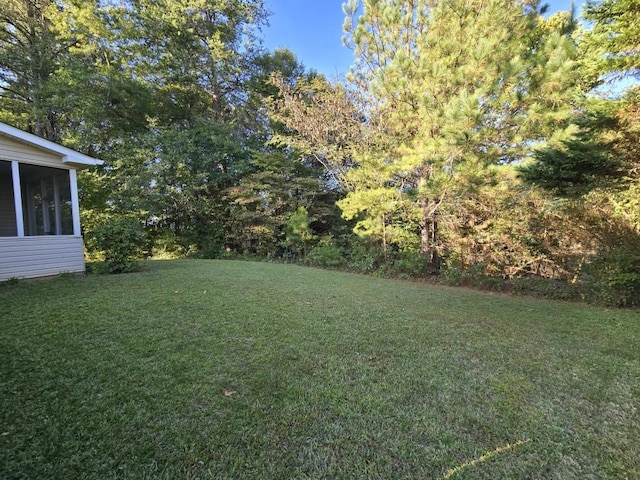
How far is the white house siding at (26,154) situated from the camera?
5652 mm

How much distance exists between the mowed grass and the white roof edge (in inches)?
128

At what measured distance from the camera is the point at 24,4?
39.0 ft

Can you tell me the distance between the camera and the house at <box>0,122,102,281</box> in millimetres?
5625

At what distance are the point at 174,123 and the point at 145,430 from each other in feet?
52.1

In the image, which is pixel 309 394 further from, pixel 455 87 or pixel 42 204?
pixel 42 204

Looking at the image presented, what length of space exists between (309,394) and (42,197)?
10.3 m

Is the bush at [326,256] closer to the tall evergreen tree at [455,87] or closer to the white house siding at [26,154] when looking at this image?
the tall evergreen tree at [455,87]

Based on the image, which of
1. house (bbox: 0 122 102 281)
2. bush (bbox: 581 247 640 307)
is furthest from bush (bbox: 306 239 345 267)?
house (bbox: 0 122 102 281)

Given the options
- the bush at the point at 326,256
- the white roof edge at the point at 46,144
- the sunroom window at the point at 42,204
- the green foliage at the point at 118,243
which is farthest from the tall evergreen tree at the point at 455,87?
the sunroom window at the point at 42,204

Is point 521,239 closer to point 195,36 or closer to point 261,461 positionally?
point 261,461

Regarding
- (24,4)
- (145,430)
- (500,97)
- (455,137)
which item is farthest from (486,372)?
(24,4)

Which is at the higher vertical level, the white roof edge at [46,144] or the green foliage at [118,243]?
the white roof edge at [46,144]

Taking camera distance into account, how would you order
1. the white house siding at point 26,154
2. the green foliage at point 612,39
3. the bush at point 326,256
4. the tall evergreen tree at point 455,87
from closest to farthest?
the green foliage at point 612,39 → the tall evergreen tree at point 455,87 → the white house siding at point 26,154 → the bush at point 326,256

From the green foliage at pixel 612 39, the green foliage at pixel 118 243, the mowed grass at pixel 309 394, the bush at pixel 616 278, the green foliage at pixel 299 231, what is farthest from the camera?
the green foliage at pixel 299 231
